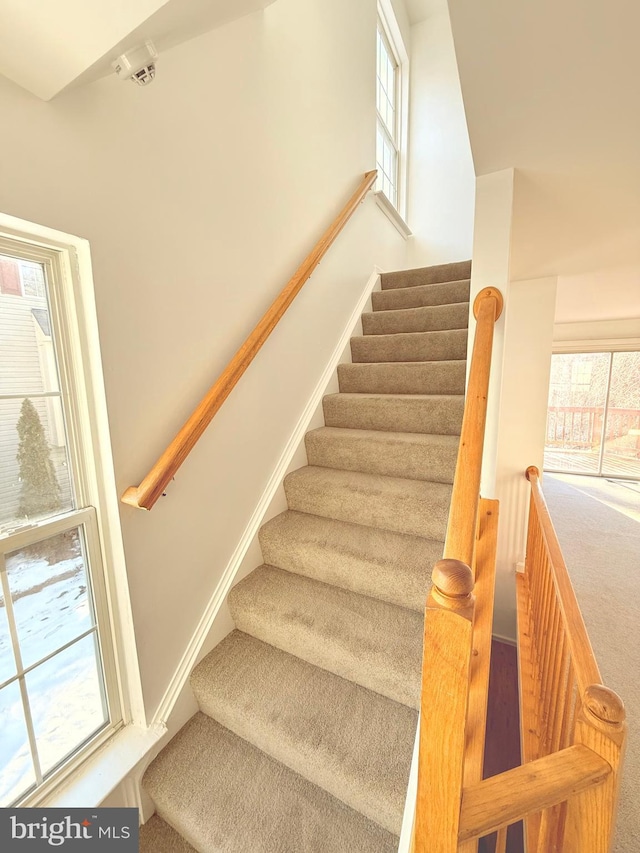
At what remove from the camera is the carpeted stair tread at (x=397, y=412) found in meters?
1.85

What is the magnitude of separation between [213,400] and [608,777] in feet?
4.41

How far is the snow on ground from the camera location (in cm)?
89

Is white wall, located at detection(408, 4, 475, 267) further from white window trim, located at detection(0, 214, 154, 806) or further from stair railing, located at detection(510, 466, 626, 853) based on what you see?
white window trim, located at detection(0, 214, 154, 806)

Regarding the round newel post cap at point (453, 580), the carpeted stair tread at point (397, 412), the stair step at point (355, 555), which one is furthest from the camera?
the carpeted stair tread at point (397, 412)

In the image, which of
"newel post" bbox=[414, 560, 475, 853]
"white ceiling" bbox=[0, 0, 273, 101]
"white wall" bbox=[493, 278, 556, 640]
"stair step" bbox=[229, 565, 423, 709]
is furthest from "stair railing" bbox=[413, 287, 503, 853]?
"white wall" bbox=[493, 278, 556, 640]

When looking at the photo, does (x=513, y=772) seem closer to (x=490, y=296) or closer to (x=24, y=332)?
(x=490, y=296)

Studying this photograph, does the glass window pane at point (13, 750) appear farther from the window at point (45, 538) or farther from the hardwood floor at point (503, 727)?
the hardwood floor at point (503, 727)

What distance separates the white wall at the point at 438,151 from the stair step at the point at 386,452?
2673mm

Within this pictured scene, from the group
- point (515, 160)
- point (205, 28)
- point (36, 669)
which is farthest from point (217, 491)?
point (515, 160)

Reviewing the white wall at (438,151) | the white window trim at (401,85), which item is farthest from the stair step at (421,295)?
the white wall at (438,151)

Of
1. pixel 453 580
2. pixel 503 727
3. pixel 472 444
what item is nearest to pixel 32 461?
pixel 453 580

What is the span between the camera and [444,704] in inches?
23.3

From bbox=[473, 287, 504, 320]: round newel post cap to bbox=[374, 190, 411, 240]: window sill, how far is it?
6.27ft

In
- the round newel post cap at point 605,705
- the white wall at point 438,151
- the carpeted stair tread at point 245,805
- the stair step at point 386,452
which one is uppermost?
the white wall at point 438,151
